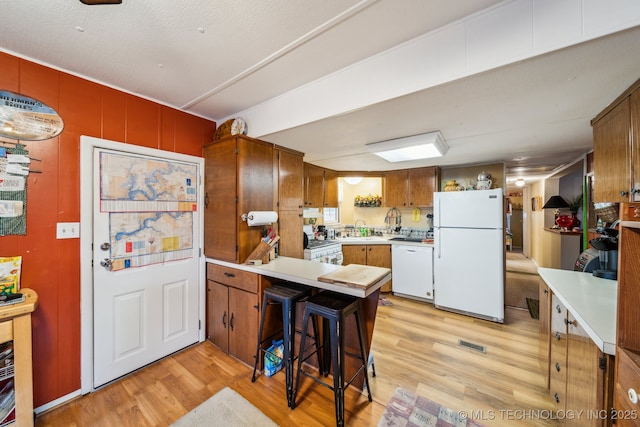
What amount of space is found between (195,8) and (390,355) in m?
2.99

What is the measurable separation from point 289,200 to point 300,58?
1.53 metres

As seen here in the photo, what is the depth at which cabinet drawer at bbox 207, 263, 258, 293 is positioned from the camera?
6.98 ft

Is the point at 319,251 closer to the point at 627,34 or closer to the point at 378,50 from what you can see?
the point at 378,50

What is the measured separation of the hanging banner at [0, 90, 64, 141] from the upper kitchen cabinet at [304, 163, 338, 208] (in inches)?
104

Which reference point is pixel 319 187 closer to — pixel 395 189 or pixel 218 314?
pixel 395 189

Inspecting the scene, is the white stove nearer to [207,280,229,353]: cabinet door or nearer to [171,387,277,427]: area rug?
[207,280,229,353]: cabinet door

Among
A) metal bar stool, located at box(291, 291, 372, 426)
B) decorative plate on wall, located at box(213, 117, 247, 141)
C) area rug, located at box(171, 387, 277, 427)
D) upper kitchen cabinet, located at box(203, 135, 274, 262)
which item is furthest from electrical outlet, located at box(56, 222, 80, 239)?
metal bar stool, located at box(291, 291, 372, 426)

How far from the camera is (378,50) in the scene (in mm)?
1512

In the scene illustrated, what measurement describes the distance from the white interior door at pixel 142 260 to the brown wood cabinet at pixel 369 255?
2.32 metres

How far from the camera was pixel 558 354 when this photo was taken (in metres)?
1.50

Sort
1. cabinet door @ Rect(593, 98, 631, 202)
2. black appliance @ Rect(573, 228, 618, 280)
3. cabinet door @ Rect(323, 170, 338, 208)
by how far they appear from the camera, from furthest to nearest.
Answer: cabinet door @ Rect(323, 170, 338, 208) < black appliance @ Rect(573, 228, 618, 280) < cabinet door @ Rect(593, 98, 631, 202)

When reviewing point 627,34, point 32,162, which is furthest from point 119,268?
point 627,34

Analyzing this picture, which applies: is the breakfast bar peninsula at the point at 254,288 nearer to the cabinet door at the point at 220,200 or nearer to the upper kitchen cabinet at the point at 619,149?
the cabinet door at the point at 220,200

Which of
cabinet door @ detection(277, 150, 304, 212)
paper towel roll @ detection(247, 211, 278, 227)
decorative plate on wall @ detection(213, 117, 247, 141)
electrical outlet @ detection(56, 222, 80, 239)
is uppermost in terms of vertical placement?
decorative plate on wall @ detection(213, 117, 247, 141)
